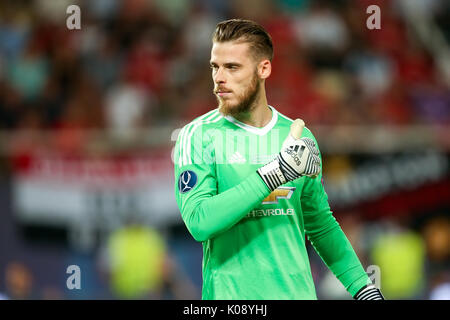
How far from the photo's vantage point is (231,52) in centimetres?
362

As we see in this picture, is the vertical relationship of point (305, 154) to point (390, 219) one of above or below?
above

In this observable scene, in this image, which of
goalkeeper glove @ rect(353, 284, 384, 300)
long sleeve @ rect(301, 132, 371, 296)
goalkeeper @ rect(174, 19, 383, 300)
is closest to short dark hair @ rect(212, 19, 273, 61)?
goalkeeper @ rect(174, 19, 383, 300)

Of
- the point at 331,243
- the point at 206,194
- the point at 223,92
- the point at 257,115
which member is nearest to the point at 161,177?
the point at 331,243

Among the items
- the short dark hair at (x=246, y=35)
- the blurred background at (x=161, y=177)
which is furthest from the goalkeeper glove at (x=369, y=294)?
the blurred background at (x=161, y=177)

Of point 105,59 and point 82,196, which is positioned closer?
point 82,196

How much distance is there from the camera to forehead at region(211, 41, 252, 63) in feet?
11.9

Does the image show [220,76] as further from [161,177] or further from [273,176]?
[161,177]

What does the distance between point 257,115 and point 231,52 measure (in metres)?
0.33

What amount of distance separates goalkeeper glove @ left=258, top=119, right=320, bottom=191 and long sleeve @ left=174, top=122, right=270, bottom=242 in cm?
4

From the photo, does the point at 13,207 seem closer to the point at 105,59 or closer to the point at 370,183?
the point at 105,59

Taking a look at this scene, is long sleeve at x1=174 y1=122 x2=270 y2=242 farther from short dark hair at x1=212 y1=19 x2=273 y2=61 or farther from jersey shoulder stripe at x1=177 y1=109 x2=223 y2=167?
short dark hair at x1=212 y1=19 x2=273 y2=61

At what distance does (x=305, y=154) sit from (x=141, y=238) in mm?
6166

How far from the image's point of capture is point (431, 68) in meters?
10.7

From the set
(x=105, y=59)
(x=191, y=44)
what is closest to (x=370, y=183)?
(x=191, y=44)
